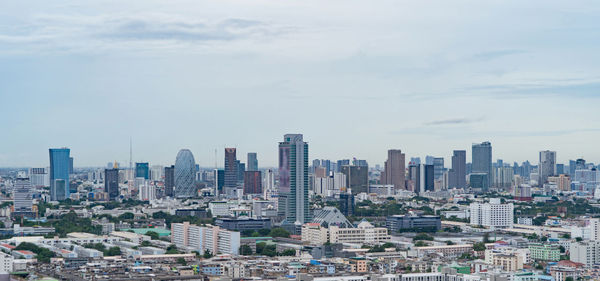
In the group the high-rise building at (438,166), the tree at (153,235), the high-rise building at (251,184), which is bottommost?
the tree at (153,235)

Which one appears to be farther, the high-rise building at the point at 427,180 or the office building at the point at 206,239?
the high-rise building at the point at 427,180

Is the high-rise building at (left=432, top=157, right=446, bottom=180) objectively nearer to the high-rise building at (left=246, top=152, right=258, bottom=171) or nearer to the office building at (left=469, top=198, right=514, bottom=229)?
the high-rise building at (left=246, top=152, right=258, bottom=171)

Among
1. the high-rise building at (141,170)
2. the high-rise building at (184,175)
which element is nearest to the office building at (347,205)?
the high-rise building at (184,175)

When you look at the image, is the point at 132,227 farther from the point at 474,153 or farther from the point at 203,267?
the point at 474,153

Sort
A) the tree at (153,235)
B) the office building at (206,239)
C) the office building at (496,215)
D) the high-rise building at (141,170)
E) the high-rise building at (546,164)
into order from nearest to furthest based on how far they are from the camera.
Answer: the office building at (206,239)
the tree at (153,235)
the office building at (496,215)
the high-rise building at (546,164)
the high-rise building at (141,170)

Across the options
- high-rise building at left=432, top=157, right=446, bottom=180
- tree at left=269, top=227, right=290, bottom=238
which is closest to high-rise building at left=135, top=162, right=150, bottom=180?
high-rise building at left=432, top=157, right=446, bottom=180

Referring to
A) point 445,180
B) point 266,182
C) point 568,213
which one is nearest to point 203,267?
point 568,213

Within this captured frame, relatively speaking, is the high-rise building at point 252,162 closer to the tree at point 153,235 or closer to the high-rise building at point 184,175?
the high-rise building at point 184,175
